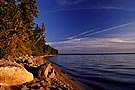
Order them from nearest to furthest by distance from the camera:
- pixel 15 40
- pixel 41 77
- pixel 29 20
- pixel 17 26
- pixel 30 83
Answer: pixel 30 83, pixel 41 77, pixel 15 40, pixel 17 26, pixel 29 20

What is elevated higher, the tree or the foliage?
the tree

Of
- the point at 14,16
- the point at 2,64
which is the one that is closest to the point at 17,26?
the point at 14,16

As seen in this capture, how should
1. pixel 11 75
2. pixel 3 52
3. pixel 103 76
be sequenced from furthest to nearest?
pixel 103 76
pixel 3 52
pixel 11 75

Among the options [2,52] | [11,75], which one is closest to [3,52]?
[2,52]

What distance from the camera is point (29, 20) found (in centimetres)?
4469

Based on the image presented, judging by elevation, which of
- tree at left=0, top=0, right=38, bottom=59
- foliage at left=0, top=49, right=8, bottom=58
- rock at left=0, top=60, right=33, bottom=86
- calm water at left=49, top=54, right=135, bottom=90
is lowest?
calm water at left=49, top=54, right=135, bottom=90

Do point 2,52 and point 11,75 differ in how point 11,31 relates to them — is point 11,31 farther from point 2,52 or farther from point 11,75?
point 11,75

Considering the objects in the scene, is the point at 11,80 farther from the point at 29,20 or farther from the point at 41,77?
the point at 29,20

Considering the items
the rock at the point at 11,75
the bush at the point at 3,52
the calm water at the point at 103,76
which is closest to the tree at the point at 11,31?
the bush at the point at 3,52

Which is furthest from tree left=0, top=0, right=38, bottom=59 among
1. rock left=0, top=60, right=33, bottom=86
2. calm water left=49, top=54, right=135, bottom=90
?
rock left=0, top=60, right=33, bottom=86

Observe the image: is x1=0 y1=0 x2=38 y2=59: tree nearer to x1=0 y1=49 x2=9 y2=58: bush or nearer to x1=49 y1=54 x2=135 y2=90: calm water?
x1=0 y1=49 x2=9 y2=58: bush

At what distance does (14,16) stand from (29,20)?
14180mm

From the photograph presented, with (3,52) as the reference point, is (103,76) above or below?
below

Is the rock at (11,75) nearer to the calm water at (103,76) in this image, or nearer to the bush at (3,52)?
the calm water at (103,76)
